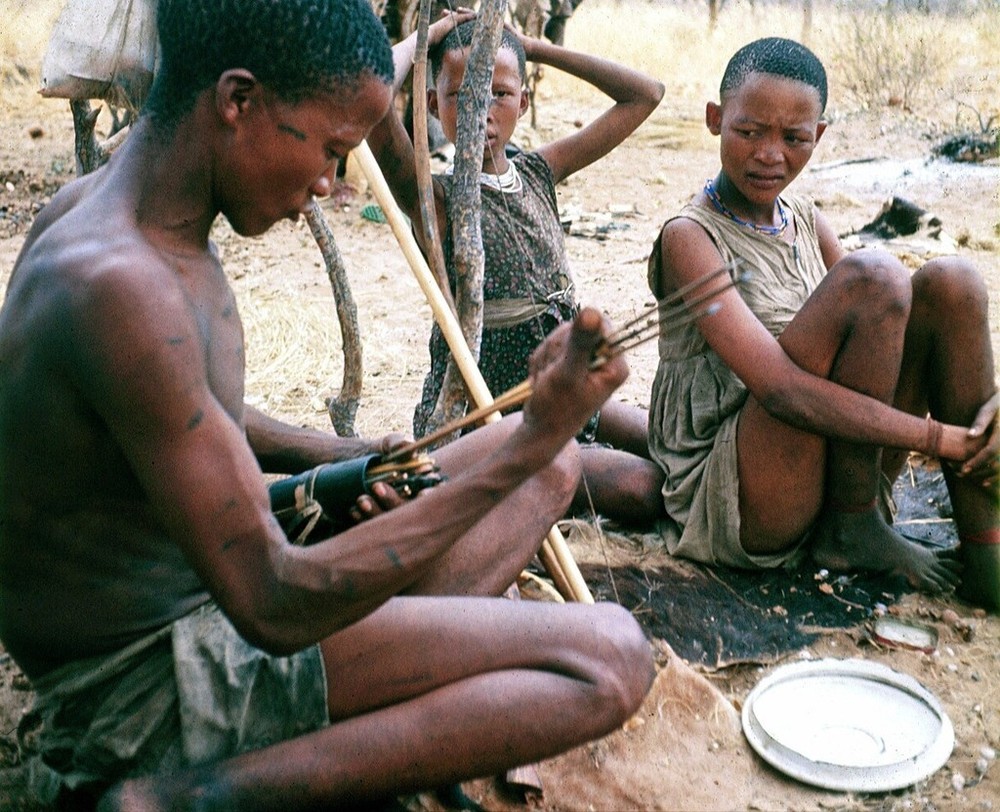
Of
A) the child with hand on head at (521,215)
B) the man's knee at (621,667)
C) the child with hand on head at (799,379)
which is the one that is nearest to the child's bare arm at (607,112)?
the child with hand on head at (521,215)

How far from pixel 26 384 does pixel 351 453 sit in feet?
2.64

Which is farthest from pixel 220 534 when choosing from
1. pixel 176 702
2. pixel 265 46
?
pixel 265 46

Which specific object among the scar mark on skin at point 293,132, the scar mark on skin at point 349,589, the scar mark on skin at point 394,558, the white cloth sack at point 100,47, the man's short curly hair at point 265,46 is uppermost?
the man's short curly hair at point 265,46

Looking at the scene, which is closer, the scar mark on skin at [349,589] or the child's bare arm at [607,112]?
the scar mark on skin at [349,589]

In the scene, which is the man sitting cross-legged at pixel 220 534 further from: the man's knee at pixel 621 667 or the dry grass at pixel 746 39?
the dry grass at pixel 746 39

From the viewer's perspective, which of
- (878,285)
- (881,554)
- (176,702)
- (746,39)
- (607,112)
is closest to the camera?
(176,702)

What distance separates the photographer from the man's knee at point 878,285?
261cm

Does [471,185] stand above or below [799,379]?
above

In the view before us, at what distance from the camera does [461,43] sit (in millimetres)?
3105

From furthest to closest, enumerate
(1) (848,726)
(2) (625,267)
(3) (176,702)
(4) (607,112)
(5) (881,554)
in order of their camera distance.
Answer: (2) (625,267) < (4) (607,112) < (5) (881,554) < (1) (848,726) < (3) (176,702)

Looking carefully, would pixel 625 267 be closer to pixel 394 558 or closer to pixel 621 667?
pixel 621 667

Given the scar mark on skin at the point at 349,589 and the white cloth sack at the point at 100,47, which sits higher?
the white cloth sack at the point at 100,47

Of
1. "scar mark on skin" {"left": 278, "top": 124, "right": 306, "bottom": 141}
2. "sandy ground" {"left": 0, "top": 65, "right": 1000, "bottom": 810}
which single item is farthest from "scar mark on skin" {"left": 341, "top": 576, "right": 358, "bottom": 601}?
"sandy ground" {"left": 0, "top": 65, "right": 1000, "bottom": 810}

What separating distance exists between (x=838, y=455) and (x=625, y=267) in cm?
346
